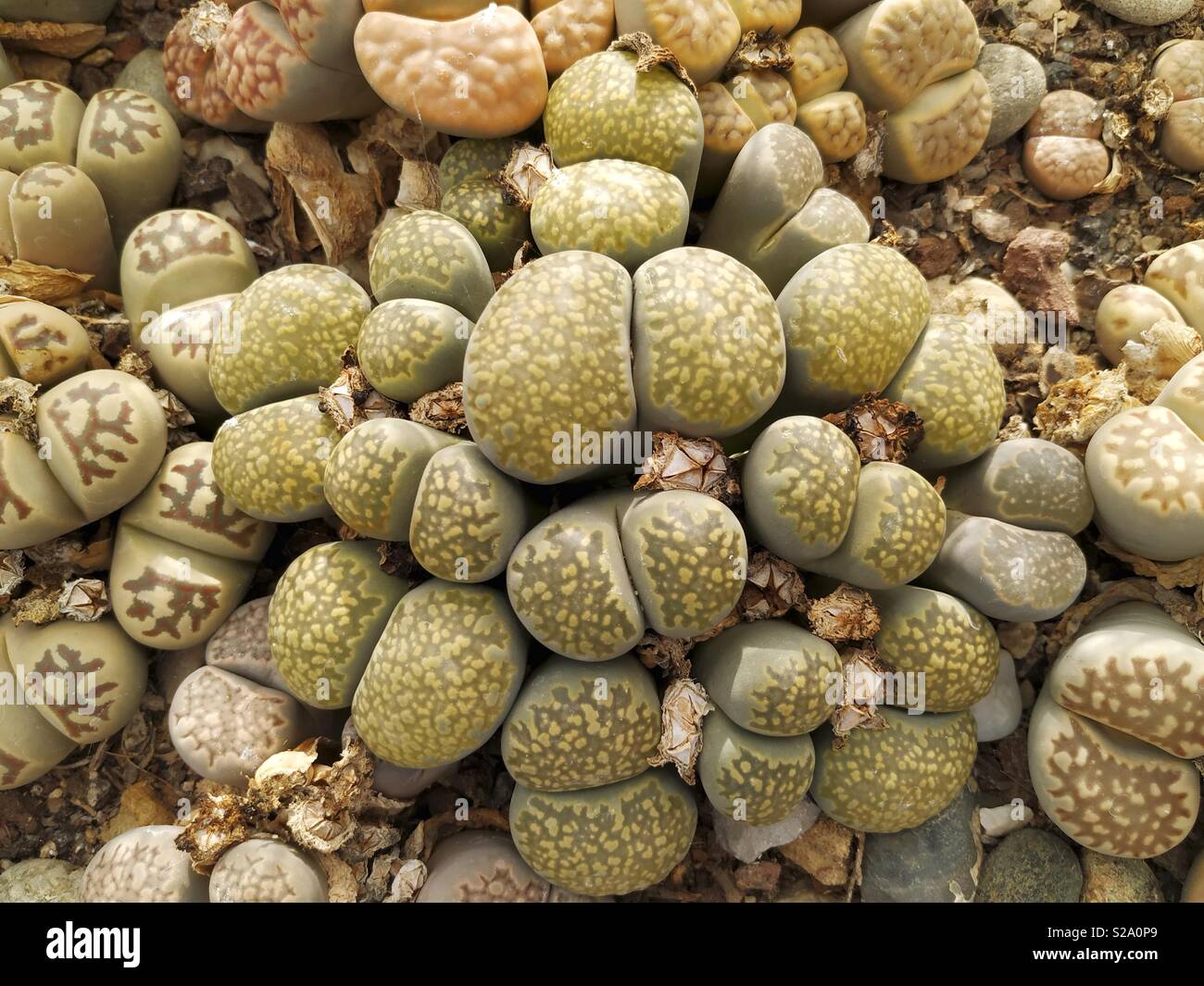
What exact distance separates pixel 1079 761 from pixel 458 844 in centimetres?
184

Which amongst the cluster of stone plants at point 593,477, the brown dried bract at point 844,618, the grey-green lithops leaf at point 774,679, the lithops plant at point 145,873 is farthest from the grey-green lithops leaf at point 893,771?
the lithops plant at point 145,873

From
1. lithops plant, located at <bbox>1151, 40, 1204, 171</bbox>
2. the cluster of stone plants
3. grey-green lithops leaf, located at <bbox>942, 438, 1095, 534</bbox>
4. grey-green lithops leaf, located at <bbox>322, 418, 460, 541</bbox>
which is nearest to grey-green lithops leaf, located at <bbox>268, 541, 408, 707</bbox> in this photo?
the cluster of stone plants

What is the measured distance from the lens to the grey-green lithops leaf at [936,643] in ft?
7.88

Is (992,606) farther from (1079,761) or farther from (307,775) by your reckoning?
(307,775)

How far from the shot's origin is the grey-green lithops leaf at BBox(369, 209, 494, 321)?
97.7 inches

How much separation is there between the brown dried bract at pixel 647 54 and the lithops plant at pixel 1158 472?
158 centimetres

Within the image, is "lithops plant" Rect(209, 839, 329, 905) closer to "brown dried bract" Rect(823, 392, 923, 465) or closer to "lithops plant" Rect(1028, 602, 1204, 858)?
"brown dried bract" Rect(823, 392, 923, 465)

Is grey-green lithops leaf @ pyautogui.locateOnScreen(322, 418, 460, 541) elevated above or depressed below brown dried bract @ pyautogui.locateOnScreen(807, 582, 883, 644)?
above

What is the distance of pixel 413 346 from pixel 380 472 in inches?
14.0

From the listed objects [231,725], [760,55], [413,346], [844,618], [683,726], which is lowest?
[231,725]

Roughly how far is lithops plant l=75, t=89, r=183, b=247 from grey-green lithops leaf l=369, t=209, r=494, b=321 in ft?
3.62

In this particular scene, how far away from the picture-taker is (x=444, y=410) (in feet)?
7.92

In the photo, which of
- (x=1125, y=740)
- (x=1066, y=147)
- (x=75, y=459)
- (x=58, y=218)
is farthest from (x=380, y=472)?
(x=1066, y=147)

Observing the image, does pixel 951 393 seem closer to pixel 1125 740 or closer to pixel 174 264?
pixel 1125 740
